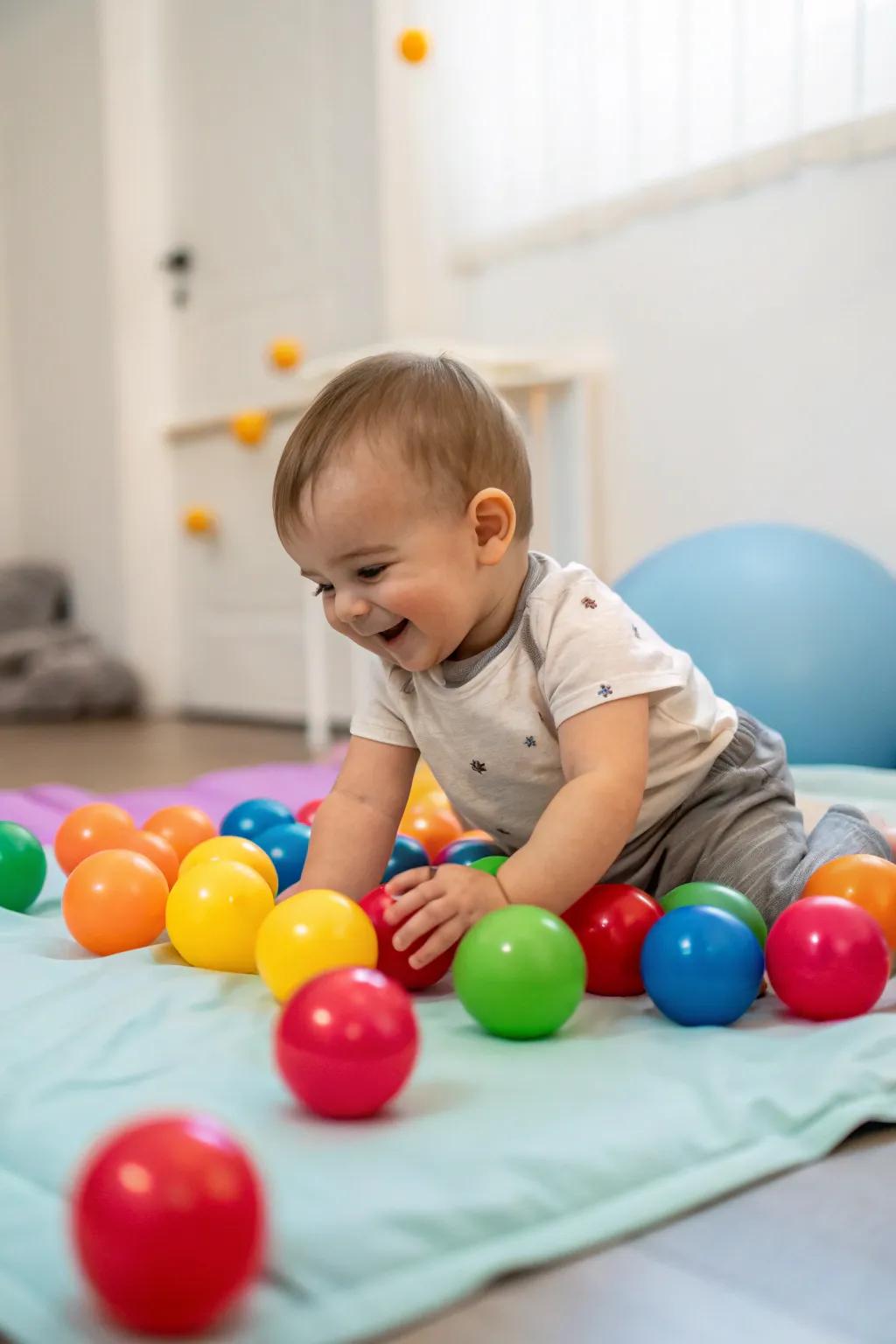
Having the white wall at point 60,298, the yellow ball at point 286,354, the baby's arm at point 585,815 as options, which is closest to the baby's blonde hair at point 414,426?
the baby's arm at point 585,815

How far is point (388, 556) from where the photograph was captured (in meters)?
1.06

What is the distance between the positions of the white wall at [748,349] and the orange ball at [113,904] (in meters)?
1.52

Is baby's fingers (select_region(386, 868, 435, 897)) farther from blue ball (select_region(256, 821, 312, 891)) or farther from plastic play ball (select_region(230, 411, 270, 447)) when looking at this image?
plastic play ball (select_region(230, 411, 270, 447))

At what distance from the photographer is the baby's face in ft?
3.41

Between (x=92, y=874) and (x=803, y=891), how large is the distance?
24.3 inches

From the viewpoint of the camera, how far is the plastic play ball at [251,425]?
3.61 metres

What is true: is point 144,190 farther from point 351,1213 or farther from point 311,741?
point 351,1213

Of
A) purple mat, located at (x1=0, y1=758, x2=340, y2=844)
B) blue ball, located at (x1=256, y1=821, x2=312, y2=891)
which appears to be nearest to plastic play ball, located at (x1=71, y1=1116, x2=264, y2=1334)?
blue ball, located at (x1=256, y1=821, x2=312, y2=891)

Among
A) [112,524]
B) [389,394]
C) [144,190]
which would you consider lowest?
[112,524]

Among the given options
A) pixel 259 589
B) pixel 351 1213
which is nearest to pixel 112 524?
pixel 259 589

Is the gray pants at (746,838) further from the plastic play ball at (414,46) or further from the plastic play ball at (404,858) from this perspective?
the plastic play ball at (414,46)

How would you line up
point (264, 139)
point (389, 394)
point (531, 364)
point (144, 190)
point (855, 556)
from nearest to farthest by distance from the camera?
point (389, 394) → point (855, 556) → point (531, 364) → point (264, 139) → point (144, 190)

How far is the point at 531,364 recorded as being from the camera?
8.86ft

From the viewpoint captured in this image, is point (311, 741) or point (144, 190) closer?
point (311, 741)
